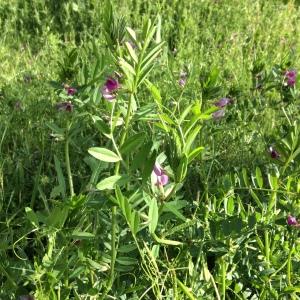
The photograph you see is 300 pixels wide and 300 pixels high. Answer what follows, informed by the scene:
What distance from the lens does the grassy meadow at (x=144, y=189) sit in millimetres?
1239

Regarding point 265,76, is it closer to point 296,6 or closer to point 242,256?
point 242,256

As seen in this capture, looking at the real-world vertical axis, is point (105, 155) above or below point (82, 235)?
above

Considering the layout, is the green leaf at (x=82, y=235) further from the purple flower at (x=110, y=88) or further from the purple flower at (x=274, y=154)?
the purple flower at (x=274, y=154)

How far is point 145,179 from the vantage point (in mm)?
1232

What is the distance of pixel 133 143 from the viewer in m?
1.22

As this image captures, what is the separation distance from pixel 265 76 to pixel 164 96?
456 mm

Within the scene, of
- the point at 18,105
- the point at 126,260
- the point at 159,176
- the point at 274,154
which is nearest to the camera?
the point at 159,176

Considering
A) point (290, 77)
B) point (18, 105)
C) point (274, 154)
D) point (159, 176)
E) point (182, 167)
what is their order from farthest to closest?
point (18, 105) < point (290, 77) < point (274, 154) < point (159, 176) < point (182, 167)

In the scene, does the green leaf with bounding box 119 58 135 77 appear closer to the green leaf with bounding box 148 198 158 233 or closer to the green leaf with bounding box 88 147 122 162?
the green leaf with bounding box 88 147 122 162

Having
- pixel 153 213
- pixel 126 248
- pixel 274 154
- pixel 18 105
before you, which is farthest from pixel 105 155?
pixel 18 105

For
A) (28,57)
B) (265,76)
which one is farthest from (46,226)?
(28,57)

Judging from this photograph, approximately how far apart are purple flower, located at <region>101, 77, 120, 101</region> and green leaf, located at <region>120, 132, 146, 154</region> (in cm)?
11

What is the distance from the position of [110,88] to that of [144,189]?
9.6 inches

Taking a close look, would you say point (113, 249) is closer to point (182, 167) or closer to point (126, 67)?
point (182, 167)
